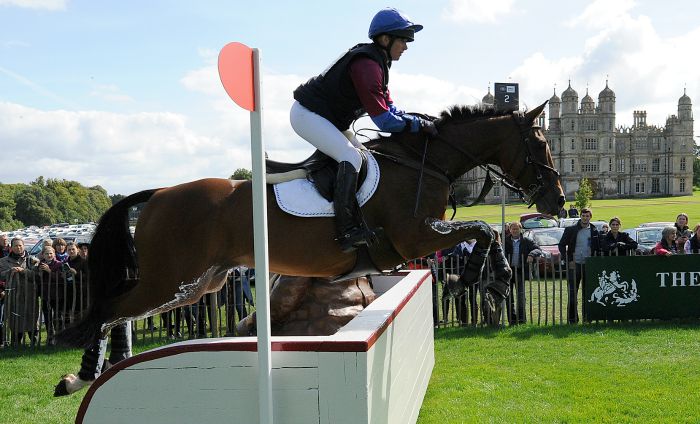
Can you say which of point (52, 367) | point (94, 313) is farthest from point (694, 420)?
point (52, 367)

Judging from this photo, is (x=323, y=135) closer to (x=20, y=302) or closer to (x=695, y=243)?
(x=20, y=302)

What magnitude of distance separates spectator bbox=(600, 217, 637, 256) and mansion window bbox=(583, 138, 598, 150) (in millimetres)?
100342

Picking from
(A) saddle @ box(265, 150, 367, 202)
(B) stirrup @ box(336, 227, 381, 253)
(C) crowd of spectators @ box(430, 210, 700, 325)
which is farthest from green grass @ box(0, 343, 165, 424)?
(C) crowd of spectators @ box(430, 210, 700, 325)

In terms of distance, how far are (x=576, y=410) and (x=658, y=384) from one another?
54.0 inches

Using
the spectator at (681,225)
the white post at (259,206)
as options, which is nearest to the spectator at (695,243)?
the spectator at (681,225)

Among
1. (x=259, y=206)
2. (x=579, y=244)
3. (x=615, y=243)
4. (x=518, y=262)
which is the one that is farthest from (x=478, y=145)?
(x=615, y=243)

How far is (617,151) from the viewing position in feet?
342

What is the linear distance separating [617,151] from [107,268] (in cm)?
11068

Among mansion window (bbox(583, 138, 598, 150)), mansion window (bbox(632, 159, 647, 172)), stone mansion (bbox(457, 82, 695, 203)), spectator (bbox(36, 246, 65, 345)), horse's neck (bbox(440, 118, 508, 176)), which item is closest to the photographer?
horse's neck (bbox(440, 118, 508, 176))

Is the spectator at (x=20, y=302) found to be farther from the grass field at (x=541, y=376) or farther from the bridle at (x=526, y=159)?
the bridle at (x=526, y=159)

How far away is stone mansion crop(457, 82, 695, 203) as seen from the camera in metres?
101

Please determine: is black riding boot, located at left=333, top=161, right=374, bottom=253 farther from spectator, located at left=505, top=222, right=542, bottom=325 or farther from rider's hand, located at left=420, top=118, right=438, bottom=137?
spectator, located at left=505, top=222, right=542, bottom=325

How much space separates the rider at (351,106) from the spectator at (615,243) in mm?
7084

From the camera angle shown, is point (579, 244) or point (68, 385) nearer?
point (68, 385)
